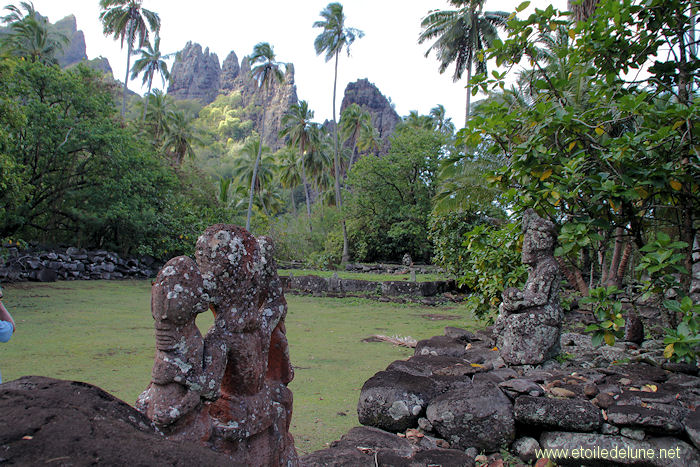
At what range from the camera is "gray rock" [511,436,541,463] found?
10.9 ft

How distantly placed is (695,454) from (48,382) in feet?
12.4

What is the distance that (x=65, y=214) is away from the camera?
15.3 metres

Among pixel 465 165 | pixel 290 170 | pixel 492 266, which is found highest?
pixel 290 170

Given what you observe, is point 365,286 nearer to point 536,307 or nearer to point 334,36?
point 536,307

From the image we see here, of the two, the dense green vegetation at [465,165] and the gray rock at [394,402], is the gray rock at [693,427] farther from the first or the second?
the gray rock at [394,402]

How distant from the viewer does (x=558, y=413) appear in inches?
131

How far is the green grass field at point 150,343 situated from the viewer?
4.57 meters

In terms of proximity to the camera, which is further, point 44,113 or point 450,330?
point 44,113

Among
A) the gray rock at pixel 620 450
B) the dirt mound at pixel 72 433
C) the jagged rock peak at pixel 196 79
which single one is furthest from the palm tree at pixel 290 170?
the jagged rock peak at pixel 196 79

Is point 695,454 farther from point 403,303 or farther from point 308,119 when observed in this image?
point 308,119

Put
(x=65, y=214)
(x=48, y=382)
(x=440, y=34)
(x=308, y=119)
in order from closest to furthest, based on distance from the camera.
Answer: (x=48, y=382)
(x=65, y=214)
(x=440, y=34)
(x=308, y=119)

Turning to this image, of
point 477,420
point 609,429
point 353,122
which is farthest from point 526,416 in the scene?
point 353,122

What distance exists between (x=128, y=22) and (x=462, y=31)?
21.5m

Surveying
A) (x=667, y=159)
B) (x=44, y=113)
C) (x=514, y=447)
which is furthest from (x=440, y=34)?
(x=514, y=447)
